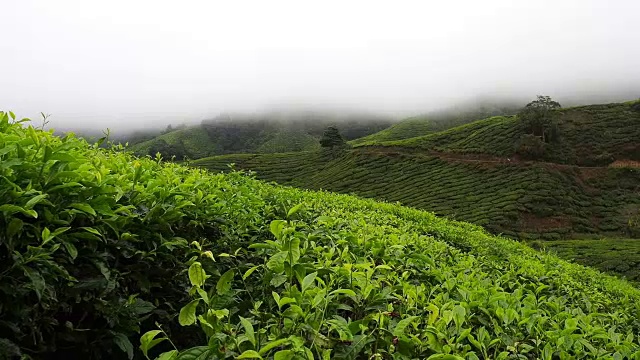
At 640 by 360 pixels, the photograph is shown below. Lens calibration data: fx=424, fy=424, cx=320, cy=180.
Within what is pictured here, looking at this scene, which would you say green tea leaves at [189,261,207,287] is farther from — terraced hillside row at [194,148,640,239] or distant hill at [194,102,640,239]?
terraced hillside row at [194,148,640,239]

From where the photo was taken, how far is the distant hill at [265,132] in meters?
120

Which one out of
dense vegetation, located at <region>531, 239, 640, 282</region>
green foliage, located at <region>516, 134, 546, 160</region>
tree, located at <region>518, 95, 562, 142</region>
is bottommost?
dense vegetation, located at <region>531, 239, 640, 282</region>

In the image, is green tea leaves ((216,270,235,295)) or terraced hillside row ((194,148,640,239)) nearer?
green tea leaves ((216,270,235,295))

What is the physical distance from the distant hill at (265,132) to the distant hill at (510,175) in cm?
6390

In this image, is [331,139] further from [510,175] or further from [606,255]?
[606,255]

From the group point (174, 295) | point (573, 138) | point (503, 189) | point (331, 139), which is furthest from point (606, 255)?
point (331, 139)

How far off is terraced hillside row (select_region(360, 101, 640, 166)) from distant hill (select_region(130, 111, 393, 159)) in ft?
207

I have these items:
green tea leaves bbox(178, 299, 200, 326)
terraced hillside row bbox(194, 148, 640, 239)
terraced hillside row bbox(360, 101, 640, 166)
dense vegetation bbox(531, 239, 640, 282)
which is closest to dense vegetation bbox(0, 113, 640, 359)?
green tea leaves bbox(178, 299, 200, 326)

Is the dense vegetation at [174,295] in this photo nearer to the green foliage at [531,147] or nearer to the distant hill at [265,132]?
the green foliage at [531,147]

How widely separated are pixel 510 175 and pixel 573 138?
12975mm

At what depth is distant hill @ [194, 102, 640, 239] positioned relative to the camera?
103 feet

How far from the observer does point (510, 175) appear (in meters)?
37.6

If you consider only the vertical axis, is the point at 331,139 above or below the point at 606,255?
above

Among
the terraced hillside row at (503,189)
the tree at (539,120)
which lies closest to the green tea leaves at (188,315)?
the terraced hillside row at (503,189)
